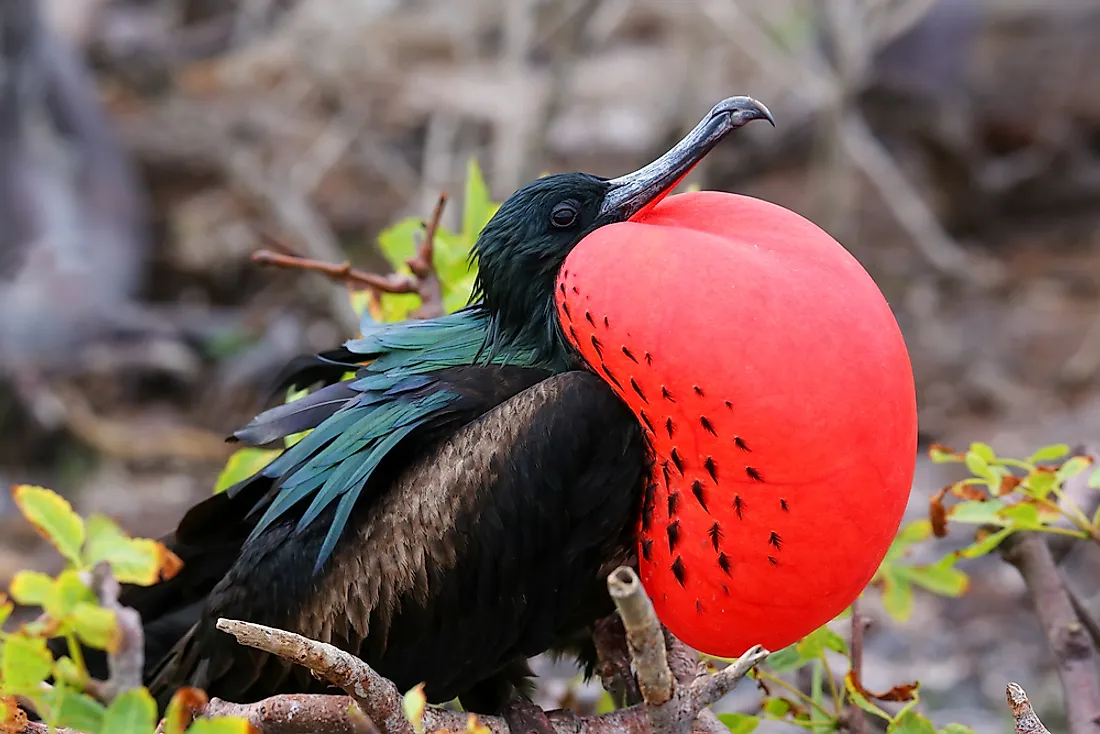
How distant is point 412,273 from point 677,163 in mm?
554

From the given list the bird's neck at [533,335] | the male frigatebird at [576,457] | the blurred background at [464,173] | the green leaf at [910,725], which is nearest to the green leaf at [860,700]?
the green leaf at [910,725]

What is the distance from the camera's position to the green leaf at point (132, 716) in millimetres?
799

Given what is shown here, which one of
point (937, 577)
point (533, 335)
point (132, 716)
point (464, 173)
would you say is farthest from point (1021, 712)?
point (464, 173)

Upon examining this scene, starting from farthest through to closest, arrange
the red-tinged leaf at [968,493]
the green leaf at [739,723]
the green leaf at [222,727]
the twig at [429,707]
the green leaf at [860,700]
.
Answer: the red-tinged leaf at [968,493] → the green leaf at [739,723] → the green leaf at [860,700] → the twig at [429,707] → the green leaf at [222,727]

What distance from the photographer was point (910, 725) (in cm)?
117

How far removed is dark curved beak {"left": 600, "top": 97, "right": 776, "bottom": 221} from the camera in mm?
1255

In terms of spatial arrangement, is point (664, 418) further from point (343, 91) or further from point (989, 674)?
point (343, 91)

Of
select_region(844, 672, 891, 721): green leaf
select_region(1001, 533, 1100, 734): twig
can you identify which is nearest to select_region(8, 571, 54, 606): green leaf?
select_region(844, 672, 891, 721): green leaf

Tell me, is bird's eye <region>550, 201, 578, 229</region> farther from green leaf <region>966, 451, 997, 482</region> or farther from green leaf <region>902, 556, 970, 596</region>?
green leaf <region>902, 556, 970, 596</region>

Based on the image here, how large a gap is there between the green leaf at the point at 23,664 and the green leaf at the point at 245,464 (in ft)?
1.69

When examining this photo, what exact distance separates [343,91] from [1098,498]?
13.6 feet

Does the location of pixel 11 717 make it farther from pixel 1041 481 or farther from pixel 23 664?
pixel 1041 481

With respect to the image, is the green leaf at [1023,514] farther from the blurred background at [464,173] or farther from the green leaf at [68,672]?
the blurred background at [464,173]

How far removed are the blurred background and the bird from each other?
233cm
